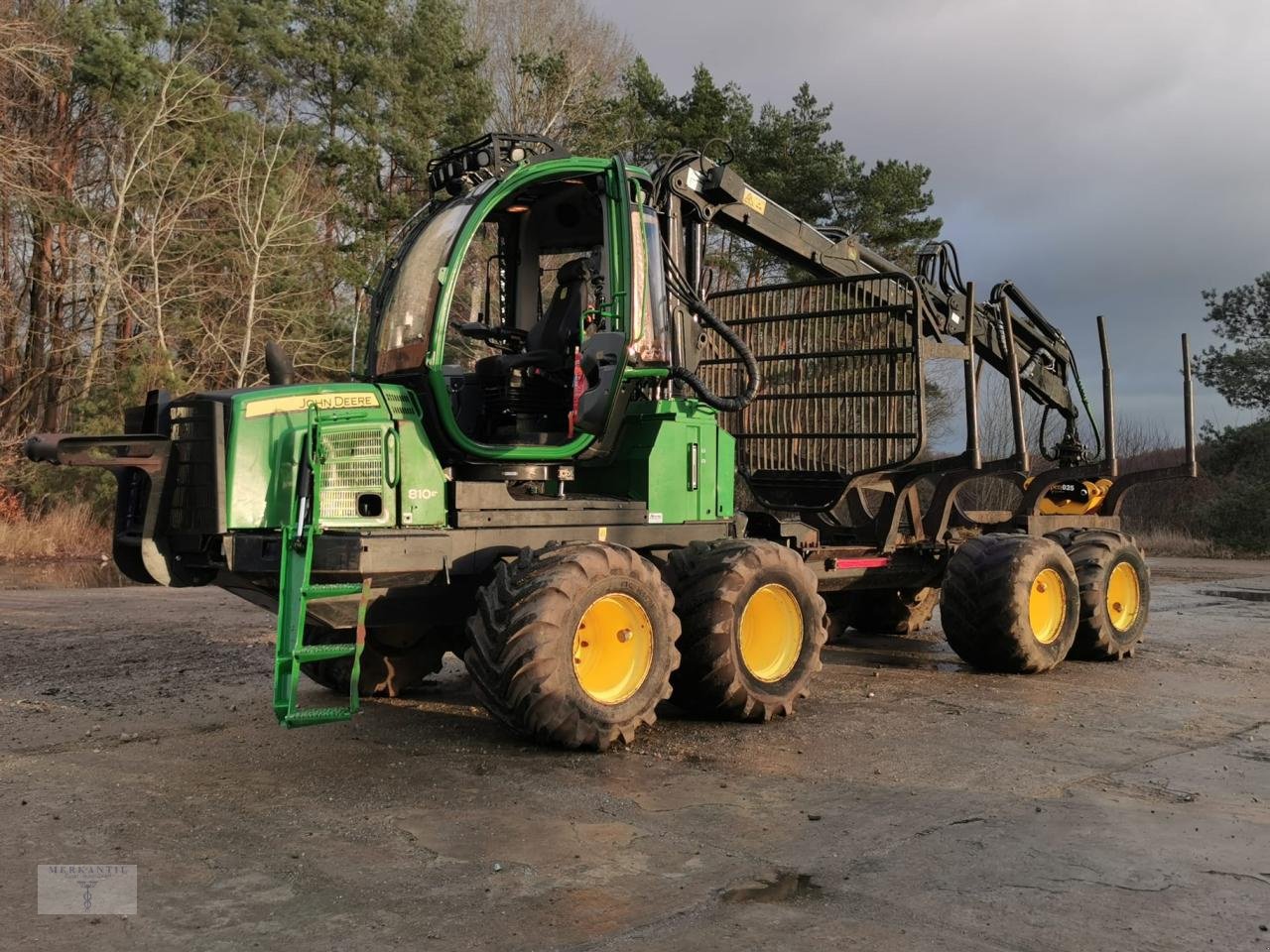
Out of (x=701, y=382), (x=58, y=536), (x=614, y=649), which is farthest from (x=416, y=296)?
(x=58, y=536)

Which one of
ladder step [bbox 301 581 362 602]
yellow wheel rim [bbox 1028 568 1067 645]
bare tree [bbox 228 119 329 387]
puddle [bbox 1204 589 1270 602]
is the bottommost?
puddle [bbox 1204 589 1270 602]

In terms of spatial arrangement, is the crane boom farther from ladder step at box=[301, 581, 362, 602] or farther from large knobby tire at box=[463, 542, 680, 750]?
ladder step at box=[301, 581, 362, 602]

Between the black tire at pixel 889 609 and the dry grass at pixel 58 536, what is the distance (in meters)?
14.5

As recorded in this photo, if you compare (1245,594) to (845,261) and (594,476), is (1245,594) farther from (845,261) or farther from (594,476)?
(594,476)

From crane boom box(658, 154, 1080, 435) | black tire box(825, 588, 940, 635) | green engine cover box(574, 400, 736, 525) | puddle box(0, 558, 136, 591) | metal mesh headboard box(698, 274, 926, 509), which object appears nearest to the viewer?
green engine cover box(574, 400, 736, 525)

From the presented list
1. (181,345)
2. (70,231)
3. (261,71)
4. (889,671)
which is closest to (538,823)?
(889,671)

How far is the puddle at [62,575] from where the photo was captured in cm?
1623

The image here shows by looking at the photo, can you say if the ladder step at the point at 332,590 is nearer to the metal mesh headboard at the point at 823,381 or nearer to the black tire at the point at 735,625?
the black tire at the point at 735,625

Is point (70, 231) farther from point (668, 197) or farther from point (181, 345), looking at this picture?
point (668, 197)

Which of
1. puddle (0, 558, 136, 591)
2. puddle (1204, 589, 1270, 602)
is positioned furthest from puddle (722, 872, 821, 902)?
puddle (1204, 589, 1270, 602)

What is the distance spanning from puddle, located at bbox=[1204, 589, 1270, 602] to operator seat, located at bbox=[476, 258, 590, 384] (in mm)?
12947

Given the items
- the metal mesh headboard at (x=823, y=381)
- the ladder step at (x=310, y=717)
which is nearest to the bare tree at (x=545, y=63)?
the metal mesh headboard at (x=823, y=381)

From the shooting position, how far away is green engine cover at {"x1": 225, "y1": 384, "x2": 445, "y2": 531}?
6.04 m

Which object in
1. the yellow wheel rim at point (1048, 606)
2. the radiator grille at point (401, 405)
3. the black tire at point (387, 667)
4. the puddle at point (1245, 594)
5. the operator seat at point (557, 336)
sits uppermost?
the operator seat at point (557, 336)
